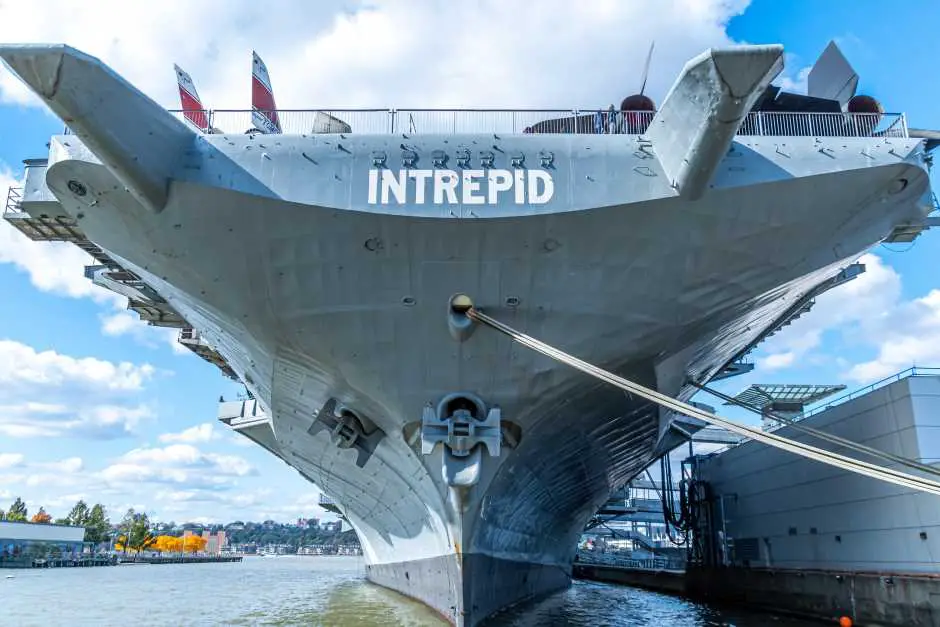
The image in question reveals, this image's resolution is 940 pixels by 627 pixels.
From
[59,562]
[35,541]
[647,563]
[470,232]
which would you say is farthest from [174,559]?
[470,232]

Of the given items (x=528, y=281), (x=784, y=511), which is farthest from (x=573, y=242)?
(x=784, y=511)

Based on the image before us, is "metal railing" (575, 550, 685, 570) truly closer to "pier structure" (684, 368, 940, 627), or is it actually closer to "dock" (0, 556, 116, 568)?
"pier structure" (684, 368, 940, 627)

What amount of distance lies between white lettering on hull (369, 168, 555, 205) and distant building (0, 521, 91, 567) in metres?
45.2

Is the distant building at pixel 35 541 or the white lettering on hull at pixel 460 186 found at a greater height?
the white lettering on hull at pixel 460 186

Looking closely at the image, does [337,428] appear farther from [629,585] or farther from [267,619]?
[629,585]

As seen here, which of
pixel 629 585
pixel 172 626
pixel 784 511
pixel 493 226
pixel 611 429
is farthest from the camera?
pixel 629 585

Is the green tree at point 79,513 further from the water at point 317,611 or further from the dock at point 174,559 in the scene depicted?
the water at point 317,611

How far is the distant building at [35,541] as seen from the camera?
42250 millimetres

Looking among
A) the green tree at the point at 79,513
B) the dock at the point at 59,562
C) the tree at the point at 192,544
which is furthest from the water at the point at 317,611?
the tree at the point at 192,544

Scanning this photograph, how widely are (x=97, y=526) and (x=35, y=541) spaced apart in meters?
19.8

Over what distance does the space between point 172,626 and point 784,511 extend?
41.7ft

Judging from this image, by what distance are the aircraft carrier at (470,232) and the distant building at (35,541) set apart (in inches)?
1625

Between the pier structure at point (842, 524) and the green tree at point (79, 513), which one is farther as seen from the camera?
the green tree at point (79, 513)

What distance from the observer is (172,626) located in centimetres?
1284
